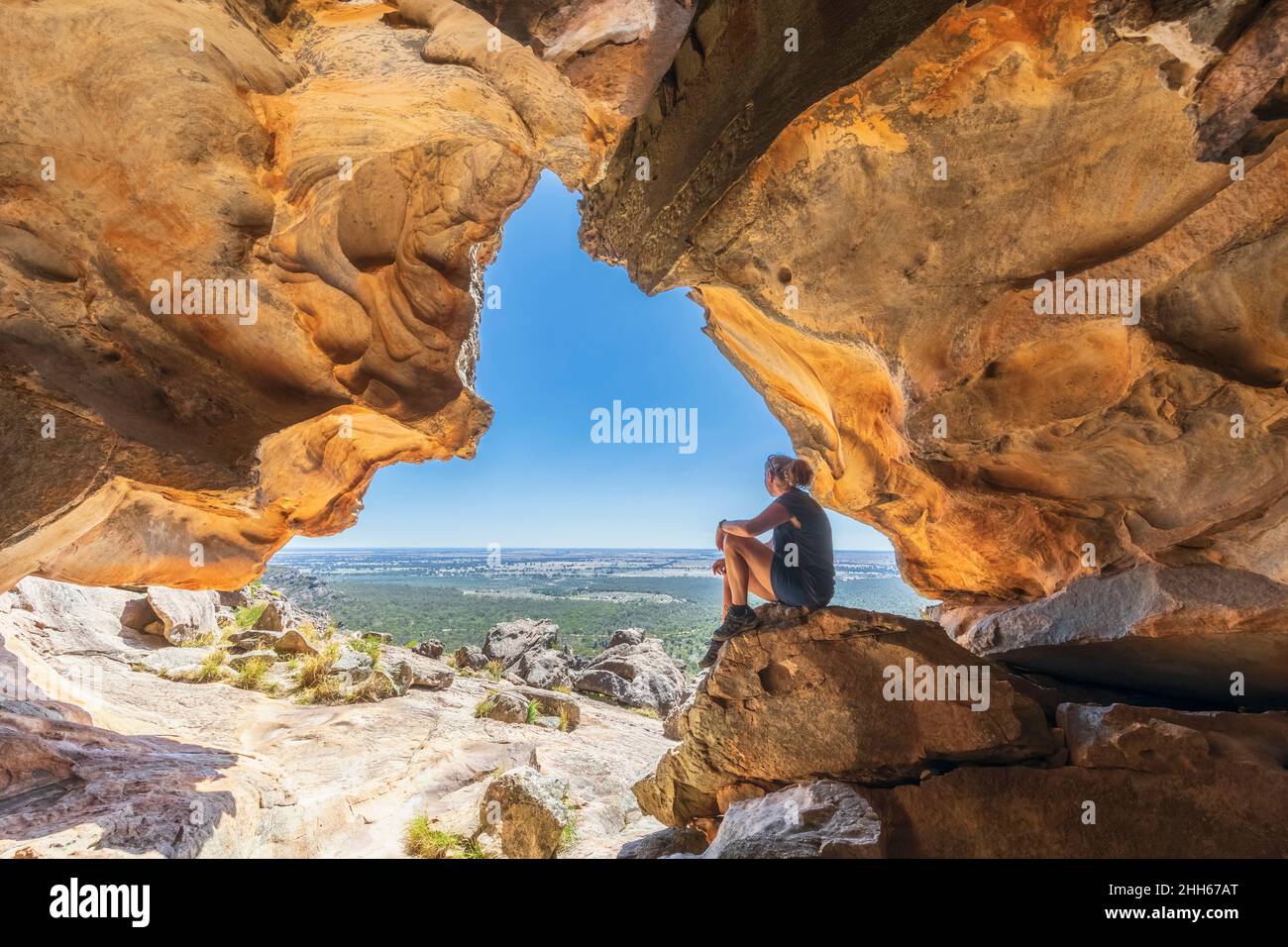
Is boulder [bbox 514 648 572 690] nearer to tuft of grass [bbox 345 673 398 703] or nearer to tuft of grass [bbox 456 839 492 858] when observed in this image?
tuft of grass [bbox 345 673 398 703]

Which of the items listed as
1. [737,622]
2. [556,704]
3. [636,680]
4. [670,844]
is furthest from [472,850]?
[636,680]

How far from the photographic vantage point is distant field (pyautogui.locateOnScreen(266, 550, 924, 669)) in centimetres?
3469

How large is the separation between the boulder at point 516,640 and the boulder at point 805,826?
13532 millimetres

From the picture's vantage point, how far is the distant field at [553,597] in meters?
34.7

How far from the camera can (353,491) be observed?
7492 millimetres

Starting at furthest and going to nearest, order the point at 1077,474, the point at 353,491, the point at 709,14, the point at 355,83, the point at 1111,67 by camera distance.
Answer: the point at 353,491
the point at 1077,474
the point at 355,83
the point at 709,14
the point at 1111,67

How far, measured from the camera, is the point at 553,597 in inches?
2227

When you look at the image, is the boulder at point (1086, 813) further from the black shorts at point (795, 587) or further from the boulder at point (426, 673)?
the boulder at point (426, 673)

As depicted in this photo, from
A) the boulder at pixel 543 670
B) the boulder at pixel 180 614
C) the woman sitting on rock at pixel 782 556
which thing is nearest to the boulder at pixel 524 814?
the woman sitting on rock at pixel 782 556

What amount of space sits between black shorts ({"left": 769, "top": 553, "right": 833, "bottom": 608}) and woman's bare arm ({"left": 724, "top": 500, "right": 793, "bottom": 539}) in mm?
297

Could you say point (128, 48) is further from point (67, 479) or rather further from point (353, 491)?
point (353, 491)

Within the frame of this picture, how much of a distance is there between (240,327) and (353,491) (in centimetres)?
277

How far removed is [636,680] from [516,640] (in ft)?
17.3
